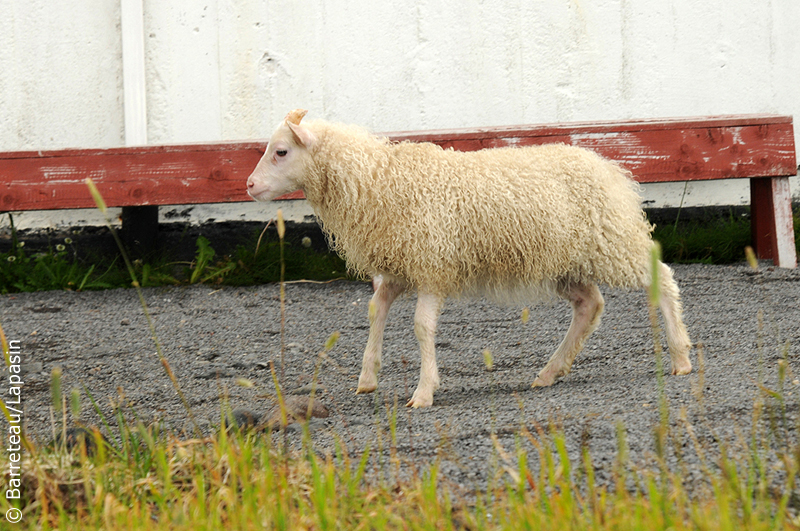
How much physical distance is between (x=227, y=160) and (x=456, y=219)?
7.80 ft

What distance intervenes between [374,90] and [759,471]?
4.78 metres

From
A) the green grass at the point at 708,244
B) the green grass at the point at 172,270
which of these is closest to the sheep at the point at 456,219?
Result: the green grass at the point at 172,270

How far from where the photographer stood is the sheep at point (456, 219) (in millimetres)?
3072

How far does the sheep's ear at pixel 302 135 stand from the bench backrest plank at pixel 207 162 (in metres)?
1.90

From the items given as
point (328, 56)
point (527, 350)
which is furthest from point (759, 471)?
point (328, 56)

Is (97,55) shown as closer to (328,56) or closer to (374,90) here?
(328,56)

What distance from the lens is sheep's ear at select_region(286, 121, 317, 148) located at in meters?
3.07

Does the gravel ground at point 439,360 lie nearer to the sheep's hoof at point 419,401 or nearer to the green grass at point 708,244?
the sheep's hoof at point 419,401

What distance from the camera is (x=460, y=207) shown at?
10.1 feet

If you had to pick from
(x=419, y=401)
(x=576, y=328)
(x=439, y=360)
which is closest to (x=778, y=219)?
(x=576, y=328)

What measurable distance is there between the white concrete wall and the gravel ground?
149cm

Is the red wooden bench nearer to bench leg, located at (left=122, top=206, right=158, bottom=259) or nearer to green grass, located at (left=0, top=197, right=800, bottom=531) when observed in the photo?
bench leg, located at (left=122, top=206, right=158, bottom=259)

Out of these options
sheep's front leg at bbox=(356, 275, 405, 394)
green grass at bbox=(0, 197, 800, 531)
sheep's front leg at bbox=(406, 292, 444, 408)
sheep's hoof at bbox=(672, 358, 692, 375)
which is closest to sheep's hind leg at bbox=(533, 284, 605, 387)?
sheep's hoof at bbox=(672, 358, 692, 375)

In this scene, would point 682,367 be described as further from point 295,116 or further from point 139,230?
point 139,230
